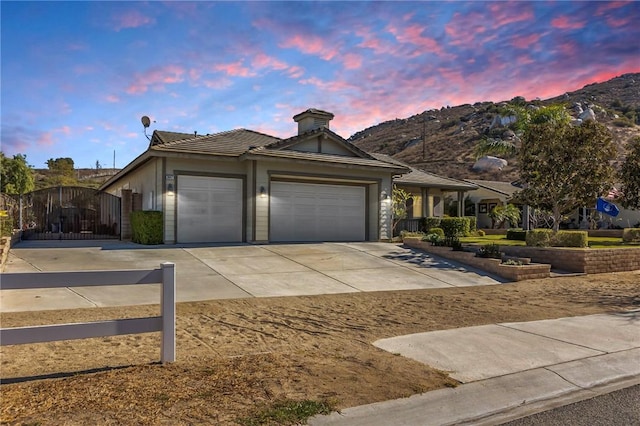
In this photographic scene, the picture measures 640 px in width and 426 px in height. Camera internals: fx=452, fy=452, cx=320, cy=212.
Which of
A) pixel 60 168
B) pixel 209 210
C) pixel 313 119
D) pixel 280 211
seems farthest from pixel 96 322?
pixel 60 168

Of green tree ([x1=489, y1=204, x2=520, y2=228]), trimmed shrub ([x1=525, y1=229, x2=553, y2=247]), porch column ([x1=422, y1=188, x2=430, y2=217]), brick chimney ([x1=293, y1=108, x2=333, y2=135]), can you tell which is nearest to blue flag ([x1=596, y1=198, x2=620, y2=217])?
green tree ([x1=489, y1=204, x2=520, y2=228])

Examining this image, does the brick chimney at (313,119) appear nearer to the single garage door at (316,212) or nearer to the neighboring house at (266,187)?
the neighboring house at (266,187)

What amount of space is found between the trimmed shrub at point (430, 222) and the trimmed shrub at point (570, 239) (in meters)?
9.54

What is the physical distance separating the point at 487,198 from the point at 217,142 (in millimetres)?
25973

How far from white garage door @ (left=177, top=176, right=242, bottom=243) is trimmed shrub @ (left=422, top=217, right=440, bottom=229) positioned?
1240 cm

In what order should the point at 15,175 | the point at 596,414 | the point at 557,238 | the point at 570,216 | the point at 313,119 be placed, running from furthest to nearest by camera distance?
the point at 15,175, the point at 570,216, the point at 313,119, the point at 557,238, the point at 596,414

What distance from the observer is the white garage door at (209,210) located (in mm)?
17938

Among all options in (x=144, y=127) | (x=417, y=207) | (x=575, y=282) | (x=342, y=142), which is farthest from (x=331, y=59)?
(x=417, y=207)

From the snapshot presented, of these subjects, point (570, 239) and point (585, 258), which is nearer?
point (585, 258)

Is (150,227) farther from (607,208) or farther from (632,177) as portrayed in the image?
(607,208)

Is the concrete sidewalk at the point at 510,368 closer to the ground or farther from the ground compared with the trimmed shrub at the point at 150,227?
closer to the ground

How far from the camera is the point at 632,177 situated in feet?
69.7

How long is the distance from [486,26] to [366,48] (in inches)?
149

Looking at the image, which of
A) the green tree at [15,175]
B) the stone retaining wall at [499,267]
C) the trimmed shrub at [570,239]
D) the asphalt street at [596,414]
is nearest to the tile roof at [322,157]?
the stone retaining wall at [499,267]
